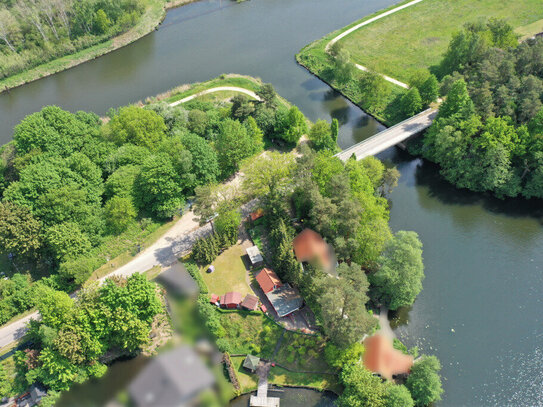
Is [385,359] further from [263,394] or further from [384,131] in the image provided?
[384,131]

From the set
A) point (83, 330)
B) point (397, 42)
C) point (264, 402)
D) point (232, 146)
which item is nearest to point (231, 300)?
point (264, 402)

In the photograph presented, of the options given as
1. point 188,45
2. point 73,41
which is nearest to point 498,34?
point 188,45

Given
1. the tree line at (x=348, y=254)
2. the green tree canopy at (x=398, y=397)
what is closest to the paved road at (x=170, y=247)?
the tree line at (x=348, y=254)

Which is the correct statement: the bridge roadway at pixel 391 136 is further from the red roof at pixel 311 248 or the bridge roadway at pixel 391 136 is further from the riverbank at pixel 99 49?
the riverbank at pixel 99 49

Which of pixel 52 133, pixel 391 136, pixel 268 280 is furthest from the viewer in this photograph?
pixel 391 136

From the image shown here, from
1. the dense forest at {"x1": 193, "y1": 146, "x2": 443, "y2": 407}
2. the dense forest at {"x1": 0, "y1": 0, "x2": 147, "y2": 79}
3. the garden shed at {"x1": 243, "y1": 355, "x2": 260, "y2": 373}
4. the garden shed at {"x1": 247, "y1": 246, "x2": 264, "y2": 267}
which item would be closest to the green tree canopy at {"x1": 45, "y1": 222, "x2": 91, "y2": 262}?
the dense forest at {"x1": 193, "y1": 146, "x2": 443, "y2": 407}
